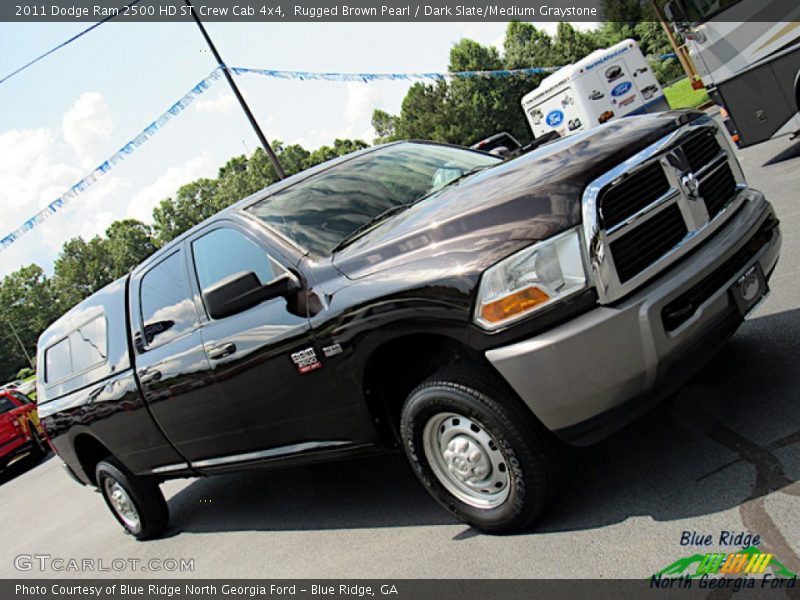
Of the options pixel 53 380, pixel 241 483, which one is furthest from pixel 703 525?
pixel 53 380

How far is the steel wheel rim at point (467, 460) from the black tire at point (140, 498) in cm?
320

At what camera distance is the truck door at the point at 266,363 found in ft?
12.5

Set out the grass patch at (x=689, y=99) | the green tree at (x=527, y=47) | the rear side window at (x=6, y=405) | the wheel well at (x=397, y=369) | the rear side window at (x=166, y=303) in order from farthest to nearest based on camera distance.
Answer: the green tree at (x=527, y=47) < the grass patch at (x=689, y=99) < the rear side window at (x=6, y=405) < the rear side window at (x=166, y=303) < the wheel well at (x=397, y=369)

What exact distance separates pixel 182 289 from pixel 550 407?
2697mm

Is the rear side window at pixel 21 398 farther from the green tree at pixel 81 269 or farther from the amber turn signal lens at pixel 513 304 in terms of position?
the green tree at pixel 81 269

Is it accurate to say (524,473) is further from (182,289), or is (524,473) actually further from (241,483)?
(241,483)

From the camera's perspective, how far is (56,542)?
687cm

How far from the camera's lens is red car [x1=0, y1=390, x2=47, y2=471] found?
43.5 feet

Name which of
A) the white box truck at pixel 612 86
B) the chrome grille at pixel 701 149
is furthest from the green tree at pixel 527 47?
the chrome grille at pixel 701 149

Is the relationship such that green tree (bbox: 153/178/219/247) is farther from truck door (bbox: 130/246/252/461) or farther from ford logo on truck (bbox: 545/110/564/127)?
truck door (bbox: 130/246/252/461)

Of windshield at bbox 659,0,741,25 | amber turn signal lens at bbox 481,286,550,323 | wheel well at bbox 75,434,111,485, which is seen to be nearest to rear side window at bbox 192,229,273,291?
amber turn signal lens at bbox 481,286,550,323

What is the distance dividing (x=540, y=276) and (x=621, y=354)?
0.43 meters

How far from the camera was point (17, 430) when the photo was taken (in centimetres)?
1352

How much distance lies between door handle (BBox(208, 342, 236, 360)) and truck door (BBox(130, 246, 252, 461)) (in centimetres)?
11
